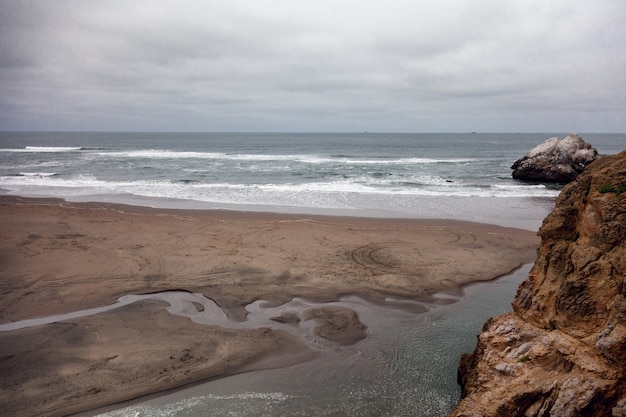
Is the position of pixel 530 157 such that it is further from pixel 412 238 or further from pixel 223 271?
pixel 223 271

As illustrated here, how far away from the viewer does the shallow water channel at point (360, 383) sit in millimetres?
6887

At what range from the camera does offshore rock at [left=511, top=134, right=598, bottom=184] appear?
34969 mm

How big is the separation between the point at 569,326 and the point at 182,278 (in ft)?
32.6

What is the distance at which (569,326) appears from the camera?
19.0ft

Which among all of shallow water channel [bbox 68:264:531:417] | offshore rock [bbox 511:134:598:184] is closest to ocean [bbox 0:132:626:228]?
offshore rock [bbox 511:134:598:184]

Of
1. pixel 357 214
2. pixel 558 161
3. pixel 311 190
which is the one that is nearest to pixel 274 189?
pixel 311 190

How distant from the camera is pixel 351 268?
13039 mm

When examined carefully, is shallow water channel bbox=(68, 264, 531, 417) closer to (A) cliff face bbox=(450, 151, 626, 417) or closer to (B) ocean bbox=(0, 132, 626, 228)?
(A) cliff face bbox=(450, 151, 626, 417)

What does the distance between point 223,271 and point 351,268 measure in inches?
161

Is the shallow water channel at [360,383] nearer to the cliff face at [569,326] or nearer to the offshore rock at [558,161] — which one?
the cliff face at [569,326]

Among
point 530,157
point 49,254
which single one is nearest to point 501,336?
point 49,254

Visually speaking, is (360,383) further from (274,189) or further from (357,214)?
(274,189)

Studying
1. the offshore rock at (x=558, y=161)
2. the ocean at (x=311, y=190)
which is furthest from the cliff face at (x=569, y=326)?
the offshore rock at (x=558, y=161)

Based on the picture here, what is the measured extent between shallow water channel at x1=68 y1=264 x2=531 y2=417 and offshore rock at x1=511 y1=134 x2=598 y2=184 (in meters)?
31.5
